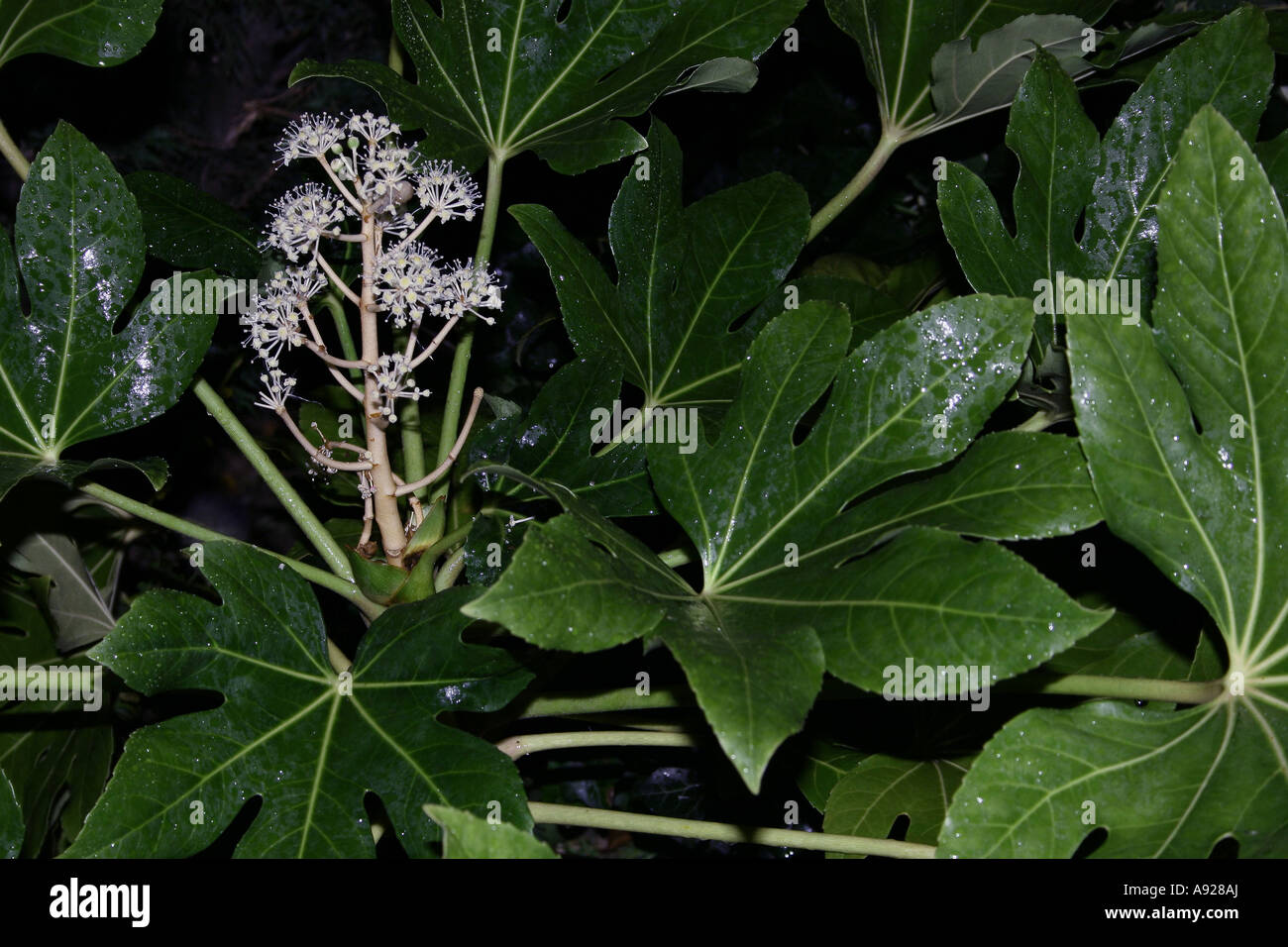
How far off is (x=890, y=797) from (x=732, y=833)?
198 millimetres

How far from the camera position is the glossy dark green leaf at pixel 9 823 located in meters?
0.74

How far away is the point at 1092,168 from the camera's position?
2.72 ft

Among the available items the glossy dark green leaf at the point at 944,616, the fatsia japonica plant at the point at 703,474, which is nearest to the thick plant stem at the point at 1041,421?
the fatsia japonica plant at the point at 703,474

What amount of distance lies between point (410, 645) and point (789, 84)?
0.84 m

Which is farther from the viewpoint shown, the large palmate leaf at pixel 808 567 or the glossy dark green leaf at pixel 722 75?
the glossy dark green leaf at pixel 722 75

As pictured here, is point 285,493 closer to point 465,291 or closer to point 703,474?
point 465,291

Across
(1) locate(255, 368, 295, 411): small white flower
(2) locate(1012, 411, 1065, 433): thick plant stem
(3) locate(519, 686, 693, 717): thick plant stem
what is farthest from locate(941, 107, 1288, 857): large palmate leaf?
(1) locate(255, 368, 295, 411): small white flower

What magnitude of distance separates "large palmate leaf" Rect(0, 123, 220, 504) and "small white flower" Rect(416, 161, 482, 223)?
0.61 ft

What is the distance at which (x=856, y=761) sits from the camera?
96 centimetres

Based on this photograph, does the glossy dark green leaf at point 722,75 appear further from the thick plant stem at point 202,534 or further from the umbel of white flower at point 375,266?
the thick plant stem at point 202,534

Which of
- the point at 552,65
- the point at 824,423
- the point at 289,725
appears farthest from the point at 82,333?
the point at 824,423

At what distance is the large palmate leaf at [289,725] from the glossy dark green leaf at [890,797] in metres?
0.33

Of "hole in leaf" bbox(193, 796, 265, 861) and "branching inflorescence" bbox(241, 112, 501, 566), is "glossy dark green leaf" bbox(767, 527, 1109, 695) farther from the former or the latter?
"hole in leaf" bbox(193, 796, 265, 861)
